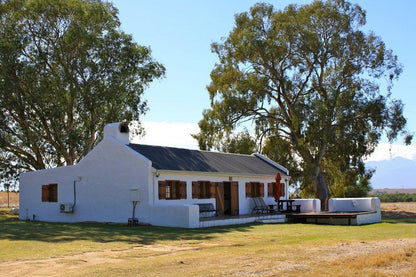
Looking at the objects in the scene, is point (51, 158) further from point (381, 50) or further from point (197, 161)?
point (381, 50)

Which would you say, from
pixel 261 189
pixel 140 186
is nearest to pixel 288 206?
pixel 261 189

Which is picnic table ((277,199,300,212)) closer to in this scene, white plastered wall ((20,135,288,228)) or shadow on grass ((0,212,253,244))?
white plastered wall ((20,135,288,228))

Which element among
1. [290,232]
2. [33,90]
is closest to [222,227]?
[290,232]

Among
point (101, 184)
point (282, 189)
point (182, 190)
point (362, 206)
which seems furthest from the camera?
point (282, 189)

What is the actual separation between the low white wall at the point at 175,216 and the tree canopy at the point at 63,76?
1355cm

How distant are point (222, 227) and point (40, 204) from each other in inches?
461

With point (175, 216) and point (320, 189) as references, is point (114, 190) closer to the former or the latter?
point (175, 216)

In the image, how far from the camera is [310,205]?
28.0m

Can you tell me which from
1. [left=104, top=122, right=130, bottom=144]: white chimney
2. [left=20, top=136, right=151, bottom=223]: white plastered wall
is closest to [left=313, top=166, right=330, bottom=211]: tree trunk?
[left=104, top=122, right=130, bottom=144]: white chimney

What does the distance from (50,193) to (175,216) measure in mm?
9370

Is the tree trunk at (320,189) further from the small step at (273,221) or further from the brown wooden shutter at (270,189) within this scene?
the small step at (273,221)

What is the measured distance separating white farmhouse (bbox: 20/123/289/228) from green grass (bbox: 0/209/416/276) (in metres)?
2.15

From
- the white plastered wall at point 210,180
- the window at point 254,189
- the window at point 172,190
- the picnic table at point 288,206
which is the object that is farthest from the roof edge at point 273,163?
the window at point 172,190

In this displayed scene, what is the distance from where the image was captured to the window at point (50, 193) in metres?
26.5
